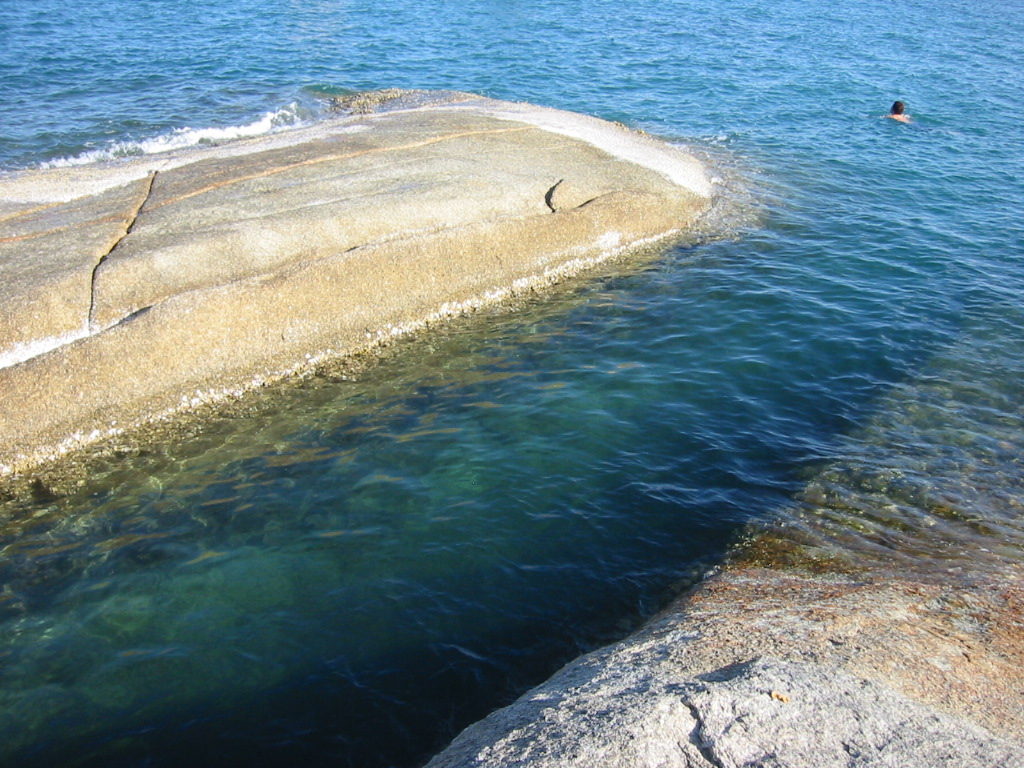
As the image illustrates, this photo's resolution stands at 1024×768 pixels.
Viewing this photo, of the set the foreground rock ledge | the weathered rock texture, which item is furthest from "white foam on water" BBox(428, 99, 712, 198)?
the weathered rock texture

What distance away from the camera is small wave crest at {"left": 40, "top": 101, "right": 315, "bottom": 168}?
19828 millimetres

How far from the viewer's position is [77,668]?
7.39m

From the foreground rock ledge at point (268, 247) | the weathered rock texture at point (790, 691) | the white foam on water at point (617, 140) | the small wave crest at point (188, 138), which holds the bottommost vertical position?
the small wave crest at point (188, 138)

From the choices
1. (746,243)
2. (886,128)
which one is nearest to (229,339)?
(746,243)

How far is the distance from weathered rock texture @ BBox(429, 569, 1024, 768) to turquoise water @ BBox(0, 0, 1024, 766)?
1.05m

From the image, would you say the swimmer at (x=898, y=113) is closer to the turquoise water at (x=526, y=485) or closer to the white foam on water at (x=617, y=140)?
the turquoise water at (x=526, y=485)

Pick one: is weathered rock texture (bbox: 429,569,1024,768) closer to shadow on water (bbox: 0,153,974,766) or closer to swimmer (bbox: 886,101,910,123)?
shadow on water (bbox: 0,153,974,766)

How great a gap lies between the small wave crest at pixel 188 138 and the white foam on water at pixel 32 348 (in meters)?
10.3

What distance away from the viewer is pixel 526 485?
977 cm

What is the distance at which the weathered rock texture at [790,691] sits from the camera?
199 inches

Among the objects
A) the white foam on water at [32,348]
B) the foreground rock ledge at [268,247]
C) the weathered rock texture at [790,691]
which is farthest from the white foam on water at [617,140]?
the weathered rock texture at [790,691]

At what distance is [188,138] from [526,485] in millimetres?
16345

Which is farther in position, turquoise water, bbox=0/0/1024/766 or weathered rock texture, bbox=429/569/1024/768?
turquoise water, bbox=0/0/1024/766

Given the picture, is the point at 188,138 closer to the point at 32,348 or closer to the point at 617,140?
the point at 617,140
